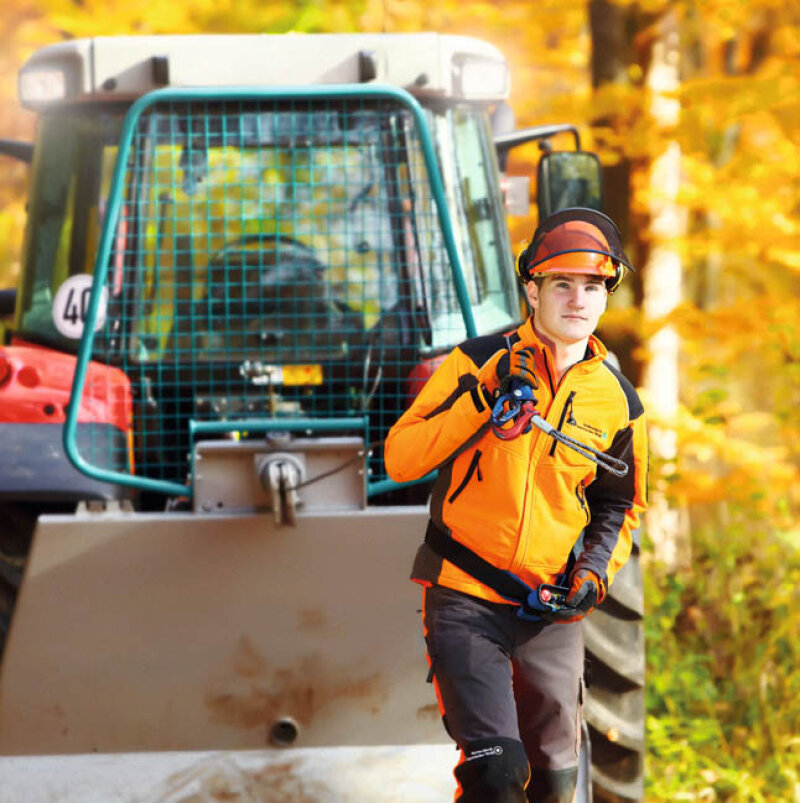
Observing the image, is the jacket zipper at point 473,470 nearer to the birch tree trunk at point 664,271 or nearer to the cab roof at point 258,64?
the cab roof at point 258,64

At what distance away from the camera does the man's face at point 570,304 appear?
280cm

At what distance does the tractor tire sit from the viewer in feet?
12.2

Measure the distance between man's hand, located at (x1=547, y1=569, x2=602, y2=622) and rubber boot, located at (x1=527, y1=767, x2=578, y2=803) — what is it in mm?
Result: 402

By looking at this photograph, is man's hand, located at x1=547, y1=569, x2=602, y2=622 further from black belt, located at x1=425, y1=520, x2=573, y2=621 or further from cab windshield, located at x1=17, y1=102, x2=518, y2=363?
cab windshield, located at x1=17, y1=102, x2=518, y2=363

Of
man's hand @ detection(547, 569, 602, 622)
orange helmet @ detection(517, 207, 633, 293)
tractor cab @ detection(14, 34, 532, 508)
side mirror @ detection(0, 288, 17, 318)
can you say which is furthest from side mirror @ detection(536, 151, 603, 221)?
side mirror @ detection(0, 288, 17, 318)

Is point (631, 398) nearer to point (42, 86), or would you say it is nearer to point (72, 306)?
point (72, 306)

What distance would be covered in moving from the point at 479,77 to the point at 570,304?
1514 millimetres

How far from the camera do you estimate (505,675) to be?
9.42 feet

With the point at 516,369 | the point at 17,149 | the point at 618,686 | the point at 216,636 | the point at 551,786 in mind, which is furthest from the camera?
the point at 17,149

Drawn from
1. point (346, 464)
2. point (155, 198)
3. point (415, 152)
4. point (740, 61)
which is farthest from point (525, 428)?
point (740, 61)

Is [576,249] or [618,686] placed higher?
[576,249]

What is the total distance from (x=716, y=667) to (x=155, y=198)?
310 centimetres

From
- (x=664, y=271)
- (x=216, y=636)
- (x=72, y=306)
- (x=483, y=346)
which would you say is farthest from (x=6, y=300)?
(x=664, y=271)

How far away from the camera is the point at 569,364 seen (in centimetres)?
287
